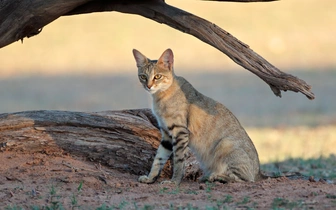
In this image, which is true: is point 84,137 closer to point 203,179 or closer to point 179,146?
point 179,146

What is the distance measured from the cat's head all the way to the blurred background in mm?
3610

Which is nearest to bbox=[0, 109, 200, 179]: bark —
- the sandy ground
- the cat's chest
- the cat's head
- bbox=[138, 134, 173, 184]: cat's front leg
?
the sandy ground

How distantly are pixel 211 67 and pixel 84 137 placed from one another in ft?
55.7

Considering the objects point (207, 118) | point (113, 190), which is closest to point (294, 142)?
point (207, 118)

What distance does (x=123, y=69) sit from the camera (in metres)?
24.3

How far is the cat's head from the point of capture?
7832 mm

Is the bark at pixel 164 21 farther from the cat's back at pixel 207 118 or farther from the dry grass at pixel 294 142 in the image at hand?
Result: the dry grass at pixel 294 142

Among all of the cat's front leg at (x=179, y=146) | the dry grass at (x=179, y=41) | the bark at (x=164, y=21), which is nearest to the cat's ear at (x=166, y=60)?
the bark at (x=164, y=21)

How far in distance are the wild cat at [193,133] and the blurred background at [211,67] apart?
3240 mm

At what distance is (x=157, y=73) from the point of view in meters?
7.87

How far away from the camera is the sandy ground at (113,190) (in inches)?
251

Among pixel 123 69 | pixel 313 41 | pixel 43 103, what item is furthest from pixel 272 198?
pixel 313 41

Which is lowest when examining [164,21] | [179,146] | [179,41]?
[179,146]

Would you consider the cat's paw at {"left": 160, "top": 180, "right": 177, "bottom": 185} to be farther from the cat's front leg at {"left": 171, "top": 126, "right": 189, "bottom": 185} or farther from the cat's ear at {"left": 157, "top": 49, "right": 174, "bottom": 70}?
the cat's ear at {"left": 157, "top": 49, "right": 174, "bottom": 70}
